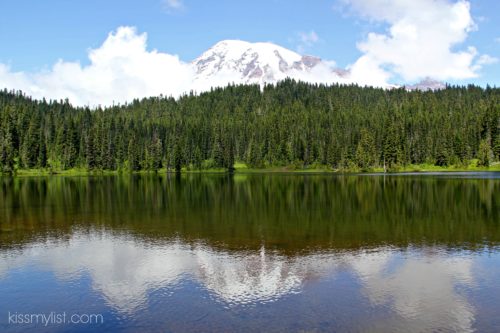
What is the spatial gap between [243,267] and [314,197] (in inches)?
2131

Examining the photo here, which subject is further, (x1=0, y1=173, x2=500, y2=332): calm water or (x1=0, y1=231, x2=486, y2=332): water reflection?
(x1=0, y1=231, x2=486, y2=332): water reflection

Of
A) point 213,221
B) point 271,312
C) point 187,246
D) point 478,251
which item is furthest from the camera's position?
point 213,221

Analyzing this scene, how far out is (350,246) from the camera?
39594 mm

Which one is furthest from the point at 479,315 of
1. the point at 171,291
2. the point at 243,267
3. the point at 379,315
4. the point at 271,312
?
the point at 171,291

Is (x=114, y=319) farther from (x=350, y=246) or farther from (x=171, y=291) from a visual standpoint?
(x=350, y=246)

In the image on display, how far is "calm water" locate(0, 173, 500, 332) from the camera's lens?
2283cm

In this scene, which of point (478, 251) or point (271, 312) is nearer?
point (271, 312)

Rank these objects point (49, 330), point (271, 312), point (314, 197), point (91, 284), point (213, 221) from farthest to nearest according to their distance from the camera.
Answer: point (314, 197), point (213, 221), point (91, 284), point (271, 312), point (49, 330)

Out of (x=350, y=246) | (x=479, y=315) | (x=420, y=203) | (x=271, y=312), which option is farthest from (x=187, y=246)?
(x=420, y=203)

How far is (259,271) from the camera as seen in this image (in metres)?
31.2

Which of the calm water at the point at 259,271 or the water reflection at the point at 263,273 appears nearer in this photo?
the calm water at the point at 259,271

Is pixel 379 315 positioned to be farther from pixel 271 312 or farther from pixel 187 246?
pixel 187 246

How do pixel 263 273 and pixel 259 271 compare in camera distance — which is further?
pixel 259 271

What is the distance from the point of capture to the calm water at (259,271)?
2283 centimetres
